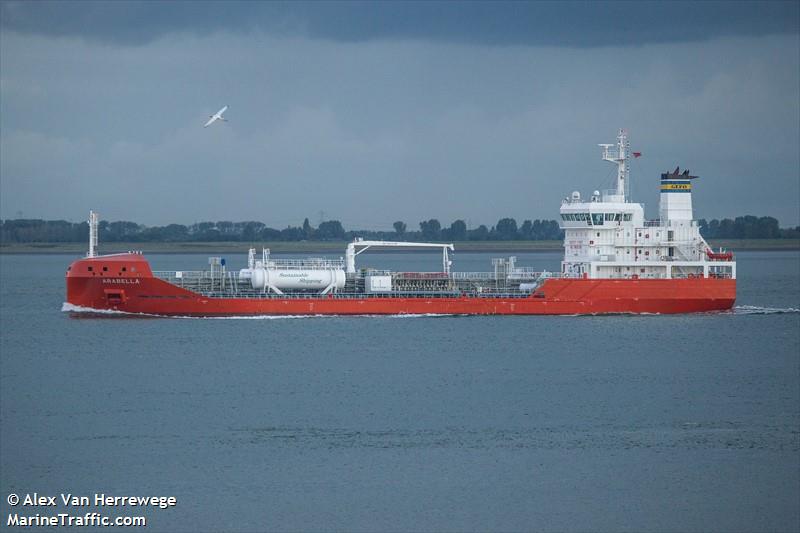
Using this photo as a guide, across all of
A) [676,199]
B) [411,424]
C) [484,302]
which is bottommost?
[411,424]

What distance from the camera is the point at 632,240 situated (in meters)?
57.4

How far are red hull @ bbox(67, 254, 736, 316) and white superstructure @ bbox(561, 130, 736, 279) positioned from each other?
854mm

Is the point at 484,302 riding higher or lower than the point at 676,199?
lower

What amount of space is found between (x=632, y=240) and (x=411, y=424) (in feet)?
86.9

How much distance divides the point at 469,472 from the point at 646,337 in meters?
24.3

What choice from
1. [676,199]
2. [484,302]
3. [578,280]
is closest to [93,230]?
[484,302]

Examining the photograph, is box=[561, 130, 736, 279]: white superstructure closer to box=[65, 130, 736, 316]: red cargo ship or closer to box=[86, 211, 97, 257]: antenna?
box=[65, 130, 736, 316]: red cargo ship

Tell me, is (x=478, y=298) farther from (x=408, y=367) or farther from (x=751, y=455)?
(x=751, y=455)

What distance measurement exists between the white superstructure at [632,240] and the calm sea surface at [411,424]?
4.79 metres

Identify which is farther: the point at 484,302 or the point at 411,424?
the point at 484,302

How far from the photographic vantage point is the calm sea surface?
1076 inches

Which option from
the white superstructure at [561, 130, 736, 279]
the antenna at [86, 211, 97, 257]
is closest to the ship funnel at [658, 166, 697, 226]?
the white superstructure at [561, 130, 736, 279]

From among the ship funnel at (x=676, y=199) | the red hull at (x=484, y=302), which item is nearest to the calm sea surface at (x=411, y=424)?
the red hull at (x=484, y=302)

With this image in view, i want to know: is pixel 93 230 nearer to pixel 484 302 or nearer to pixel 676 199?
pixel 484 302
